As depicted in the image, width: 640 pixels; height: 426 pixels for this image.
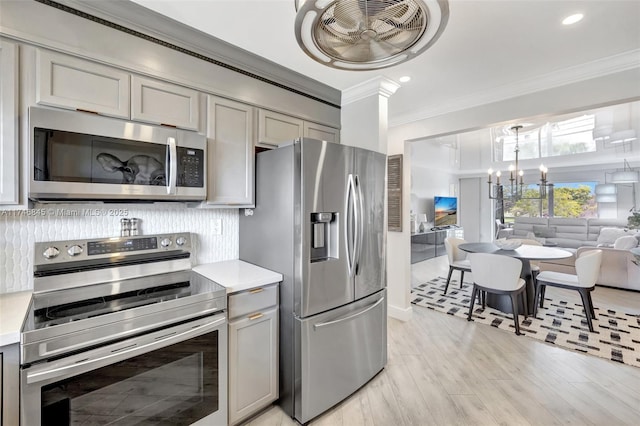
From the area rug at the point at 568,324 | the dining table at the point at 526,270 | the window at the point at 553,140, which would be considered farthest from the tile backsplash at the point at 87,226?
the window at the point at 553,140

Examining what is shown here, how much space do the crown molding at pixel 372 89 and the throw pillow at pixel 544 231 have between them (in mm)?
6988

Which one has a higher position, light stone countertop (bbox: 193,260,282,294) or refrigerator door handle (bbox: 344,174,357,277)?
refrigerator door handle (bbox: 344,174,357,277)

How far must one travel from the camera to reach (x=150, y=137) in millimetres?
1695

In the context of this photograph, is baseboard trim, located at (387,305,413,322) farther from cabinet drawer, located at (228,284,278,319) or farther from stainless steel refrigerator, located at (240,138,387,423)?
cabinet drawer, located at (228,284,278,319)

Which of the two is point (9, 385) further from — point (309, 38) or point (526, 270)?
point (526, 270)

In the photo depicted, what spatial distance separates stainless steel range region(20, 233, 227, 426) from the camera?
117cm

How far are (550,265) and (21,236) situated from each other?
7241 mm

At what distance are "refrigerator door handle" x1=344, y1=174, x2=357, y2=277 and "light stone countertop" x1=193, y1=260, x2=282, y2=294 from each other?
531mm

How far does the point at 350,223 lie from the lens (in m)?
2.05

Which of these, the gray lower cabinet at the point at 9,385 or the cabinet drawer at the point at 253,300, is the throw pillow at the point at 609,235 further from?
the gray lower cabinet at the point at 9,385

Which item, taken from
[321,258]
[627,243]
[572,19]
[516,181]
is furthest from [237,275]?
[627,243]

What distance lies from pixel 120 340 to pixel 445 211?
8049 millimetres

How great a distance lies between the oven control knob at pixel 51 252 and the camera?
158cm

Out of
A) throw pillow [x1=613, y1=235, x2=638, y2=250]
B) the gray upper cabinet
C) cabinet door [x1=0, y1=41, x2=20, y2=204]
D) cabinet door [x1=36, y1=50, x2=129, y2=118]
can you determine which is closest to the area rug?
throw pillow [x1=613, y1=235, x2=638, y2=250]
